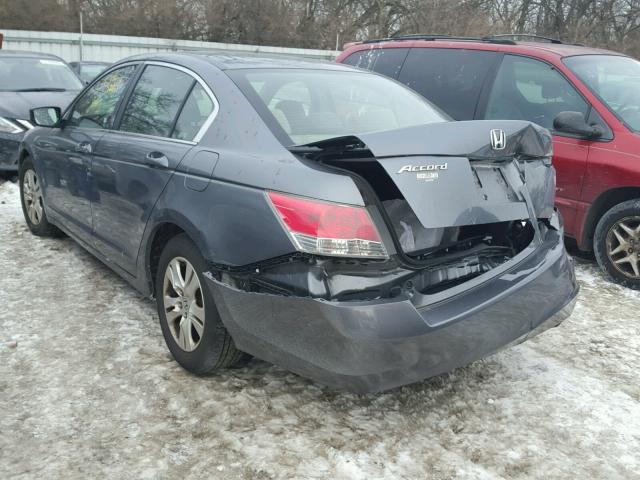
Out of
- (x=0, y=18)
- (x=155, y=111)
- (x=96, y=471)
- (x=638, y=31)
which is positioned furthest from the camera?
(x=638, y=31)

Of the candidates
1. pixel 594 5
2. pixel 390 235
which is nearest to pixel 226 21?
pixel 594 5

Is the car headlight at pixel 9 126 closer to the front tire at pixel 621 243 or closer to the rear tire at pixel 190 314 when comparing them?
the rear tire at pixel 190 314

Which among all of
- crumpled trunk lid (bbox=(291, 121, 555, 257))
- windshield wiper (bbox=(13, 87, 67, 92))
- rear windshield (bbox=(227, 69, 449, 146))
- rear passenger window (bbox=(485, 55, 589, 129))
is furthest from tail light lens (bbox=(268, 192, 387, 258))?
windshield wiper (bbox=(13, 87, 67, 92))

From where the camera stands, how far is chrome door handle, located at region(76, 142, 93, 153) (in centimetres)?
408

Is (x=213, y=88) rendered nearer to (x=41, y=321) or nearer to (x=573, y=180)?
(x=41, y=321)

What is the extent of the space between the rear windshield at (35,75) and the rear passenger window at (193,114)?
6331mm

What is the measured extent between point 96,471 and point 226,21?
33773mm

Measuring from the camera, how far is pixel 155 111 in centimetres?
359

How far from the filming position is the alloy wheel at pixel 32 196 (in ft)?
17.8

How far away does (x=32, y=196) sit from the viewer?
5539 mm

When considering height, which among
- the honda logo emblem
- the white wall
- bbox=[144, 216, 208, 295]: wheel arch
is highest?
the white wall

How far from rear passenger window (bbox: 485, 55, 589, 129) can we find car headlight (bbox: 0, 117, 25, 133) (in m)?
5.55

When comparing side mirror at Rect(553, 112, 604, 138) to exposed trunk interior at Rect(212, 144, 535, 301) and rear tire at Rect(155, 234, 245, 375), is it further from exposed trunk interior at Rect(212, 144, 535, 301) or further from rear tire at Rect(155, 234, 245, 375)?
rear tire at Rect(155, 234, 245, 375)

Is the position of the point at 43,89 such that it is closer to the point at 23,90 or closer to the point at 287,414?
the point at 23,90
